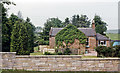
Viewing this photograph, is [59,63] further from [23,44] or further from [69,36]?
[69,36]

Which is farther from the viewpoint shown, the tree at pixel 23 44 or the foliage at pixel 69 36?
the foliage at pixel 69 36

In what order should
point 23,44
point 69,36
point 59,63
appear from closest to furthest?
point 59,63, point 23,44, point 69,36

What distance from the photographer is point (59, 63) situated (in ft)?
28.2

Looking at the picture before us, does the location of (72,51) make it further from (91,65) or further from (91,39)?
(91,65)

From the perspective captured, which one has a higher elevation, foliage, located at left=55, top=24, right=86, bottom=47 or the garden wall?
foliage, located at left=55, top=24, right=86, bottom=47

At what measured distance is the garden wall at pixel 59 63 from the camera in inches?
337

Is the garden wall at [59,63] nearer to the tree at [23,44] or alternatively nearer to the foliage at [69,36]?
the tree at [23,44]

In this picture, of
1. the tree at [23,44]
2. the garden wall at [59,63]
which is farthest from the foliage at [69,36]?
the garden wall at [59,63]

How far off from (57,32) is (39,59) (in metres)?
19.4

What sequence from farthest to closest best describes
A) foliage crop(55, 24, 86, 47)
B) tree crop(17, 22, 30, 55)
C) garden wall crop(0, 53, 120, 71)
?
foliage crop(55, 24, 86, 47) → tree crop(17, 22, 30, 55) → garden wall crop(0, 53, 120, 71)

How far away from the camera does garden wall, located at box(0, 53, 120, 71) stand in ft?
28.1

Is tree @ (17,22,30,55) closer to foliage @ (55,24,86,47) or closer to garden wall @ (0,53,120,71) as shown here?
garden wall @ (0,53,120,71)

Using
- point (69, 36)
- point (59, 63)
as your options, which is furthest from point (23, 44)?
point (69, 36)

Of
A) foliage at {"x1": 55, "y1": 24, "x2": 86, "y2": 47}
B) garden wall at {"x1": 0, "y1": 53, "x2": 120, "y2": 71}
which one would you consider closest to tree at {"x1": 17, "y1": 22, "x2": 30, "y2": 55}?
garden wall at {"x1": 0, "y1": 53, "x2": 120, "y2": 71}
